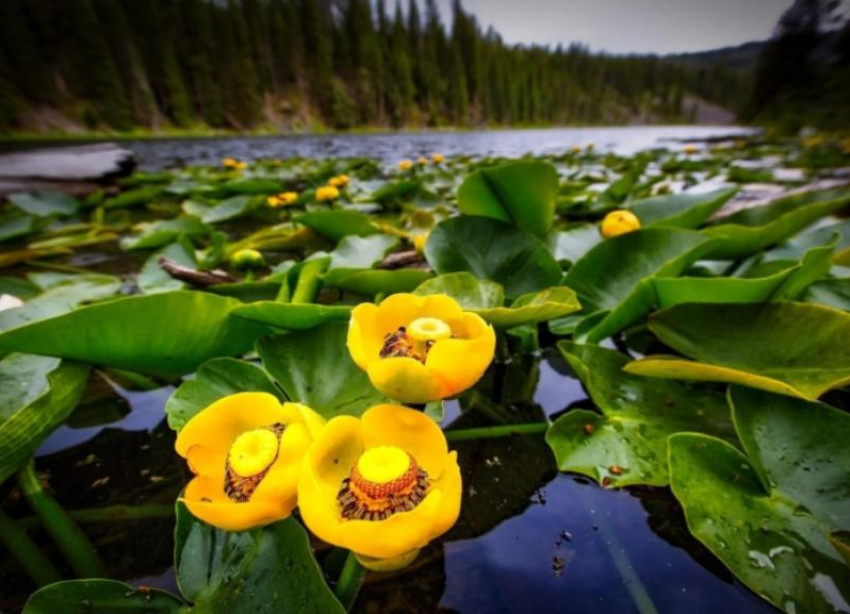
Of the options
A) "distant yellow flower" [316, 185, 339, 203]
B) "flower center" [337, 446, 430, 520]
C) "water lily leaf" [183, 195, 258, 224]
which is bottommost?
"water lily leaf" [183, 195, 258, 224]

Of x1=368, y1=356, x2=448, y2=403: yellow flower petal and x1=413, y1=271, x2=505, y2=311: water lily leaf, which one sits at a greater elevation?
x1=368, y1=356, x2=448, y2=403: yellow flower petal

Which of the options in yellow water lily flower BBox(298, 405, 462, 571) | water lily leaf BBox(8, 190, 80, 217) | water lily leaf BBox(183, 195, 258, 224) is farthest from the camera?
water lily leaf BBox(8, 190, 80, 217)

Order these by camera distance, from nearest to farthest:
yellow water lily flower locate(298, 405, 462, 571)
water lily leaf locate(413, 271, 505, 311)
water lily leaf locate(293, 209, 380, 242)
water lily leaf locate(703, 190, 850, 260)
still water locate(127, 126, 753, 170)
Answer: yellow water lily flower locate(298, 405, 462, 571) < water lily leaf locate(413, 271, 505, 311) < water lily leaf locate(703, 190, 850, 260) < water lily leaf locate(293, 209, 380, 242) < still water locate(127, 126, 753, 170)

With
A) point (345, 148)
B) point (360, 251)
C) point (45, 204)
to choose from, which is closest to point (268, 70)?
point (345, 148)

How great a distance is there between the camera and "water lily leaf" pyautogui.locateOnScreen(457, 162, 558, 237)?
84 cm

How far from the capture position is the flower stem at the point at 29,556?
46 centimetres

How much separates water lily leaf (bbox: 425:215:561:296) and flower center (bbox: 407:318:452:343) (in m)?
0.42

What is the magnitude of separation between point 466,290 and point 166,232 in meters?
1.15

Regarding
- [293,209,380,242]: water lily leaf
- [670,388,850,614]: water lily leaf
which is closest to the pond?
[670,388,850,614]: water lily leaf

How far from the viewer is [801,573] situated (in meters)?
0.41

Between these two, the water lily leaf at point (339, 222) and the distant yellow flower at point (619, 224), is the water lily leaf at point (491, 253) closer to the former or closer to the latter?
the distant yellow flower at point (619, 224)

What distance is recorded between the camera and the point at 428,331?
43 centimetres

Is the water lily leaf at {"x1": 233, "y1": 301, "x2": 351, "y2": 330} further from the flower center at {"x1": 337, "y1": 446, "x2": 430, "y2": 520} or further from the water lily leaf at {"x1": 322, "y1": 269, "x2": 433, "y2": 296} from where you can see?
the flower center at {"x1": 337, "y1": 446, "x2": 430, "y2": 520}

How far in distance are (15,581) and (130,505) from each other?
118mm
